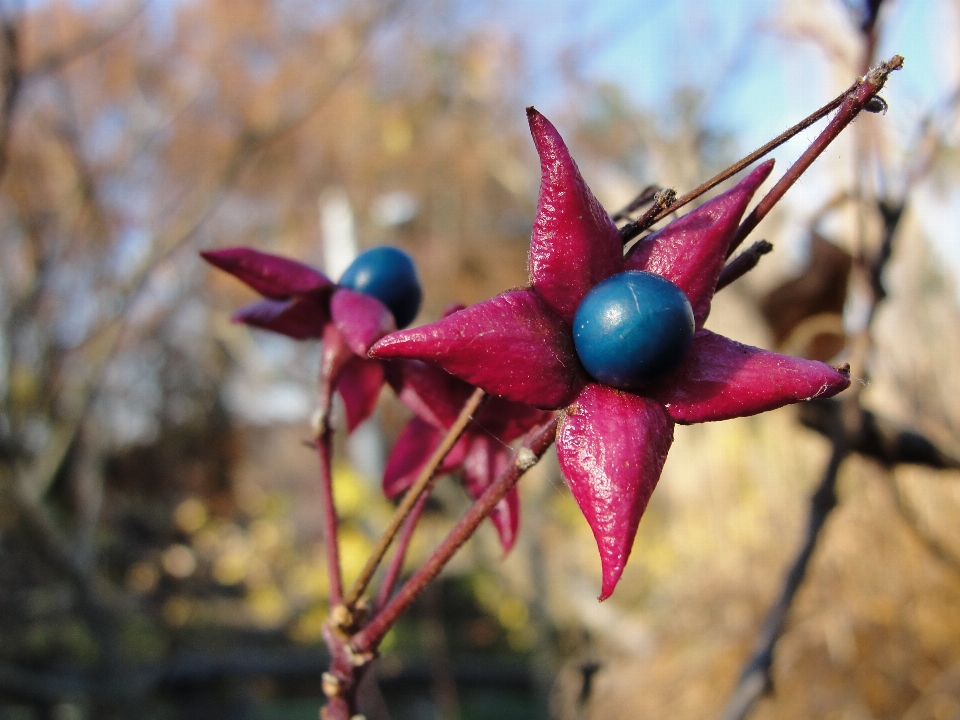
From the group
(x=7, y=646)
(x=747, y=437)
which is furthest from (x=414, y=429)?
(x=7, y=646)

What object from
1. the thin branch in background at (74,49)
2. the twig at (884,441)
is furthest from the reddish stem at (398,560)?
the thin branch in background at (74,49)

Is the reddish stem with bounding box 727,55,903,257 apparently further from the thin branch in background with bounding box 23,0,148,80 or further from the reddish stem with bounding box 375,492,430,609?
the thin branch in background with bounding box 23,0,148,80

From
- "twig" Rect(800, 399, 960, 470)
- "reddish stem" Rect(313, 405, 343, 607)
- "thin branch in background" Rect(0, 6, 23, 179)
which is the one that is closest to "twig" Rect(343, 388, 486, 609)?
"reddish stem" Rect(313, 405, 343, 607)

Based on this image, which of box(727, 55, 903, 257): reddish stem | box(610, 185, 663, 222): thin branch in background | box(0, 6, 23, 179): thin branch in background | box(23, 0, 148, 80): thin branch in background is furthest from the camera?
box(23, 0, 148, 80): thin branch in background

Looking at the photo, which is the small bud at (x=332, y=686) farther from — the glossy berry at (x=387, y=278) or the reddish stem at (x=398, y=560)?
the glossy berry at (x=387, y=278)

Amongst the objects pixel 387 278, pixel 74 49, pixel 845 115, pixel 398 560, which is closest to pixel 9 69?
pixel 74 49
